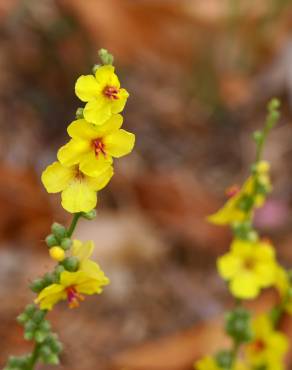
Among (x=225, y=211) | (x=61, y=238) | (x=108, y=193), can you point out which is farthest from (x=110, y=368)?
(x=61, y=238)

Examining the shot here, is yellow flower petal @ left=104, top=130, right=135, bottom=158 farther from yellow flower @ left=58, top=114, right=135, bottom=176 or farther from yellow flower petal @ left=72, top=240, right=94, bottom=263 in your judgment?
yellow flower petal @ left=72, top=240, right=94, bottom=263

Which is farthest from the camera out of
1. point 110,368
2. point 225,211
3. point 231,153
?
point 231,153

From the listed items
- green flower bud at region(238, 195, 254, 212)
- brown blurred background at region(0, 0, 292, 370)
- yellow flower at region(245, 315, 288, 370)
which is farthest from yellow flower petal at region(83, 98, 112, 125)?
brown blurred background at region(0, 0, 292, 370)

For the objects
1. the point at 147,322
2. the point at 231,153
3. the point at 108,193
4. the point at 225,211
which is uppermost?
the point at 231,153

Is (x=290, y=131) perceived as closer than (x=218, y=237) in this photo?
No

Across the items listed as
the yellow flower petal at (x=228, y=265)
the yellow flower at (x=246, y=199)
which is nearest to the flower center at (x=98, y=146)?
the yellow flower at (x=246, y=199)

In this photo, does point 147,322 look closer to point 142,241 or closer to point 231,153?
point 142,241

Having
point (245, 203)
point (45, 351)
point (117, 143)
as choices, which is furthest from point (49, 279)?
point (245, 203)
